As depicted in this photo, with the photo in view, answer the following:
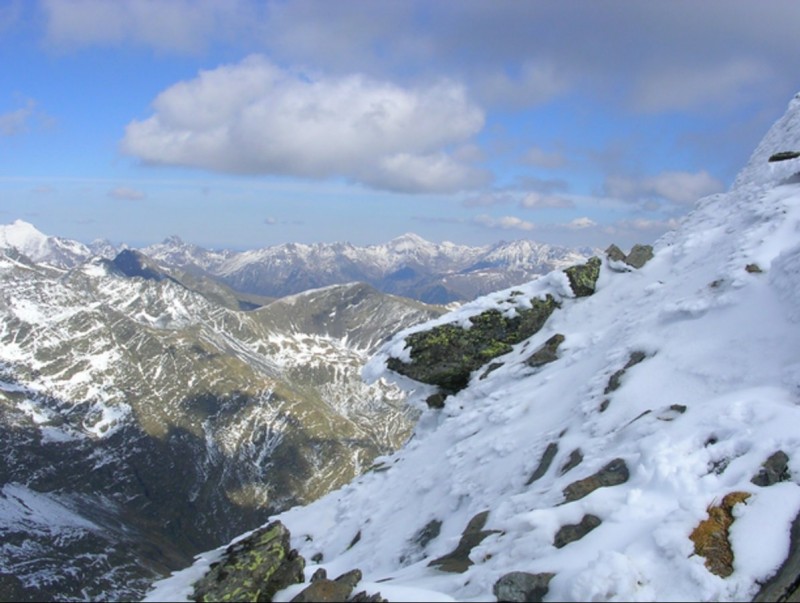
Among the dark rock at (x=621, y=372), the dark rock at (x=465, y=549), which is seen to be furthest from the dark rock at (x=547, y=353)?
the dark rock at (x=465, y=549)

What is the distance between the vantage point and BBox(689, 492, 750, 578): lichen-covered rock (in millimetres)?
11820

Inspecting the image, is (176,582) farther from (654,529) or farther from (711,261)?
(711,261)

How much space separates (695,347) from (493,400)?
35.7 feet

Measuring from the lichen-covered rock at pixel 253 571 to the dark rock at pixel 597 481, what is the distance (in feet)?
27.0

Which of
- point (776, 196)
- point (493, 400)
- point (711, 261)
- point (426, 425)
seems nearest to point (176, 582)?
point (493, 400)

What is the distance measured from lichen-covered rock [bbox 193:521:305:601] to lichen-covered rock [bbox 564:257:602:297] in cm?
2696

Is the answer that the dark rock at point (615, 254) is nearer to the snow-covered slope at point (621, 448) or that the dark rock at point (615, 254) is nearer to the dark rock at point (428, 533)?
the snow-covered slope at point (621, 448)

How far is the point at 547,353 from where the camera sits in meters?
30.9

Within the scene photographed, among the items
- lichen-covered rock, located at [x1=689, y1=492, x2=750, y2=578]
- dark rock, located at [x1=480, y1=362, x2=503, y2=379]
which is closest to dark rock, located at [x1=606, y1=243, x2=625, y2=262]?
dark rock, located at [x1=480, y1=362, x2=503, y2=379]

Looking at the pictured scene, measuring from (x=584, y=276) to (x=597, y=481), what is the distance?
76.4 feet

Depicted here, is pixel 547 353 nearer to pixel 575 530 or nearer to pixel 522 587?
pixel 575 530

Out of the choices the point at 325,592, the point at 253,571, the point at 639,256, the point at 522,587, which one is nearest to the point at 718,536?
the point at 522,587

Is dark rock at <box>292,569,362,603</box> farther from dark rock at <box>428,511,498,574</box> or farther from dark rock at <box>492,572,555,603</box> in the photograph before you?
dark rock at <box>428,511,498,574</box>

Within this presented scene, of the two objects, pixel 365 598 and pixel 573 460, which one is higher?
pixel 365 598
